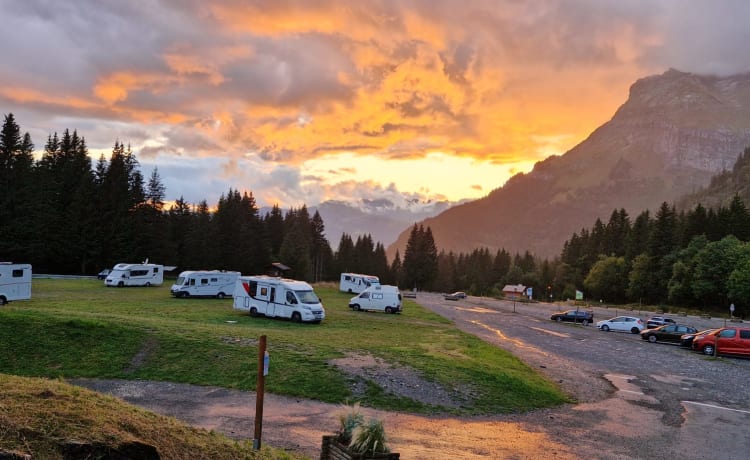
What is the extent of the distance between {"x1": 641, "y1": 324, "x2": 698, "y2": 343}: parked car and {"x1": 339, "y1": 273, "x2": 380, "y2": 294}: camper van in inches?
1361

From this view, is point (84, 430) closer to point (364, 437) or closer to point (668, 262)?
point (364, 437)

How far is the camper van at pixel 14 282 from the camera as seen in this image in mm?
29297

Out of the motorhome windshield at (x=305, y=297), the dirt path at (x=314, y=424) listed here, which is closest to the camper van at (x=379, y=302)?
the motorhome windshield at (x=305, y=297)

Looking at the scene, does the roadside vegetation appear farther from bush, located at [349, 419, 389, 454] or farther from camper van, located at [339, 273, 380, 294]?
camper van, located at [339, 273, 380, 294]

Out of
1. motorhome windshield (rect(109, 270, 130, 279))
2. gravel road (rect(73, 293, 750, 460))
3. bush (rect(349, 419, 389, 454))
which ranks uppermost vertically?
motorhome windshield (rect(109, 270, 130, 279))

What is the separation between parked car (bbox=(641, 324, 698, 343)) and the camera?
3825cm

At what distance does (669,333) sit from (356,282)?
126 ft

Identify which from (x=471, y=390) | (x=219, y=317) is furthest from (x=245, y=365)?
(x=219, y=317)

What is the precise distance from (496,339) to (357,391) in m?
19.1

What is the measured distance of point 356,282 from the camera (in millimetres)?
67625

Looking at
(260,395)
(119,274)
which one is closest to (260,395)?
(260,395)

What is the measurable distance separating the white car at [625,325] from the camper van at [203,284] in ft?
115

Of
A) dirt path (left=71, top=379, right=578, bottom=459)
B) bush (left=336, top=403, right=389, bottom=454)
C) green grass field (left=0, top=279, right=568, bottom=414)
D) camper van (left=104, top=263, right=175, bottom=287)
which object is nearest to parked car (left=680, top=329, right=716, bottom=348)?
green grass field (left=0, top=279, right=568, bottom=414)

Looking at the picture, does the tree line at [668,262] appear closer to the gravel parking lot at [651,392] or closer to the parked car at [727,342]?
the parked car at [727,342]
